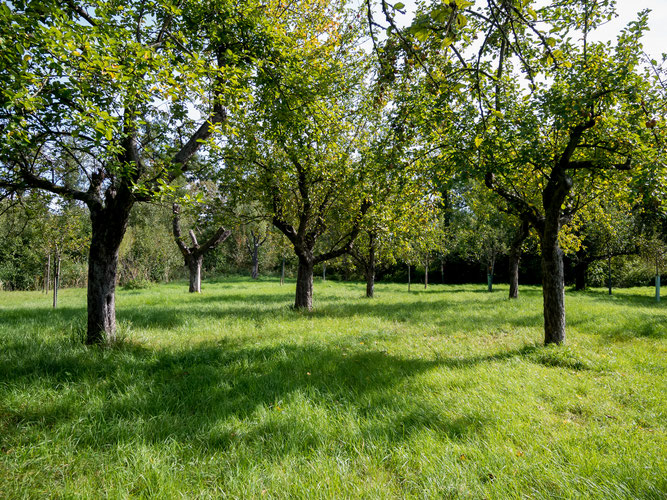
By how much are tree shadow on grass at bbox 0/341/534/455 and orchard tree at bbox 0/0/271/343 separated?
5.21 feet

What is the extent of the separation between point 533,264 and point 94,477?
117 feet

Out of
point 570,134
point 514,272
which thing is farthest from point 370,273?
point 570,134

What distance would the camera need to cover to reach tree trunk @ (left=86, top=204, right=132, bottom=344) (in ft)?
20.5

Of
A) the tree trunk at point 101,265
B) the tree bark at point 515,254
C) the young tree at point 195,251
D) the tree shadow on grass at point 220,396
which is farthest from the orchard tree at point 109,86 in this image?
the tree bark at point 515,254

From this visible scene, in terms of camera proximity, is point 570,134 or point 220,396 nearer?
point 220,396

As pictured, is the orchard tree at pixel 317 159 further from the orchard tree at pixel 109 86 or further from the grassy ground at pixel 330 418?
the grassy ground at pixel 330 418

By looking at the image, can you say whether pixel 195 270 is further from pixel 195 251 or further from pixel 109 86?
pixel 109 86

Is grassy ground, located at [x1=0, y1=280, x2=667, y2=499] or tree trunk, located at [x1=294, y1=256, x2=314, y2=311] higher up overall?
tree trunk, located at [x1=294, y1=256, x2=314, y2=311]

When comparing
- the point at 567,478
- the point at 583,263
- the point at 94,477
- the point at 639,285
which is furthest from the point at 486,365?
the point at 639,285

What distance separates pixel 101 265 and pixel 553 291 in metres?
9.57

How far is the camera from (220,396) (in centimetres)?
417

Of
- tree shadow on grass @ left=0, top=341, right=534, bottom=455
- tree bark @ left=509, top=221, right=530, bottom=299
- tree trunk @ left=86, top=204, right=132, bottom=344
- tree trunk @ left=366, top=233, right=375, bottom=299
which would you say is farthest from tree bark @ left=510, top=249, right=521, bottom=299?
tree trunk @ left=86, top=204, right=132, bottom=344

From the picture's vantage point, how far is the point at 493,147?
560 centimetres

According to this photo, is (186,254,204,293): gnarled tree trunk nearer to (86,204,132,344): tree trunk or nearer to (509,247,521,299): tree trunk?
(86,204,132,344): tree trunk
